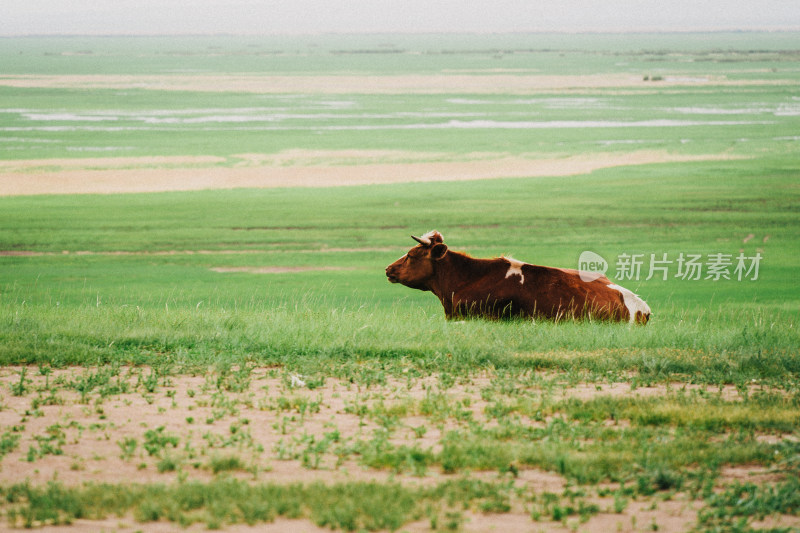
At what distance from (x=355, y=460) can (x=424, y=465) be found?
1.65 feet

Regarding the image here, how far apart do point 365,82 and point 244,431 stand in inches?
3289

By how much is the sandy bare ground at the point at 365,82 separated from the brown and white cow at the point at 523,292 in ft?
217

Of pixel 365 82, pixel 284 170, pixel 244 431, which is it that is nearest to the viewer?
pixel 244 431

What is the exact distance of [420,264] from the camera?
1253 centimetres

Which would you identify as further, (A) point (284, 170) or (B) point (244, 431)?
(A) point (284, 170)

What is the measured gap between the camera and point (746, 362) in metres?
9.44

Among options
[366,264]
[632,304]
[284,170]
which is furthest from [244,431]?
[284,170]

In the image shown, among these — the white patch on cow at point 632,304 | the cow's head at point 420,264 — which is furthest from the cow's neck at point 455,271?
the white patch on cow at point 632,304

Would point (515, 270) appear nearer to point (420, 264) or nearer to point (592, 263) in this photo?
point (420, 264)

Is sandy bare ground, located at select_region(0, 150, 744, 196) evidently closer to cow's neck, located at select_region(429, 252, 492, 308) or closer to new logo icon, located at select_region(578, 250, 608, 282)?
new logo icon, located at select_region(578, 250, 608, 282)

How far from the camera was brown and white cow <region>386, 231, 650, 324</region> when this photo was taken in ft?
38.4

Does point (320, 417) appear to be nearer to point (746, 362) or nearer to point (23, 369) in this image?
point (23, 369)

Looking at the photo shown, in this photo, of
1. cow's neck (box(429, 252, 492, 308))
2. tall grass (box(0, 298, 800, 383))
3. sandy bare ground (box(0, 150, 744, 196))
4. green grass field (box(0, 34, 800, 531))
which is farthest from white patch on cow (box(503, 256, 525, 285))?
sandy bare ground (box(0, 150, 744, 196))

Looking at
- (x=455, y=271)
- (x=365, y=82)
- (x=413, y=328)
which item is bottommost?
(x=413, y=328)
